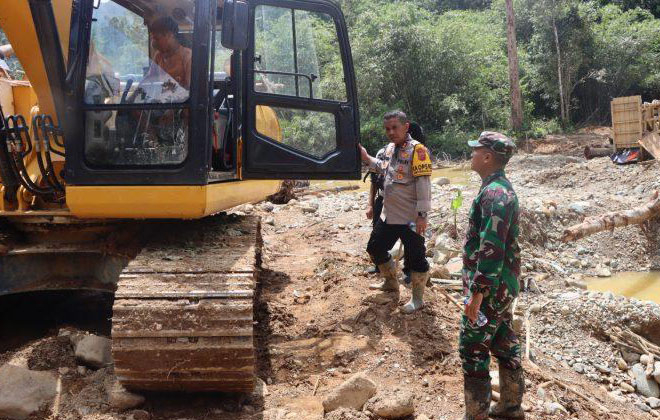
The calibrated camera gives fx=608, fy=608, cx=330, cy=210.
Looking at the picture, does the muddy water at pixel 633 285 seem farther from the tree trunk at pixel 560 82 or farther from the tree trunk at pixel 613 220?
the tree trunk at pixel 560 82

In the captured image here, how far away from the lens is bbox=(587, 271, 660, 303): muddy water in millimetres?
7742

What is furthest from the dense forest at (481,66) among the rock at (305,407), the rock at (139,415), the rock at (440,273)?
the rock at (139,415)

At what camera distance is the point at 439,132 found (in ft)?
71.7

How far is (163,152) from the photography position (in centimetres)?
381

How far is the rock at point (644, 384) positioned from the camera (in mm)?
5039

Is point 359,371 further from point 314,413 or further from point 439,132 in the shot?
point 439,132

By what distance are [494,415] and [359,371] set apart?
952 millimetres

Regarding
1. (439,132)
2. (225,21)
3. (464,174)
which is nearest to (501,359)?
(225,21)

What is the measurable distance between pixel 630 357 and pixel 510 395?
2.70m

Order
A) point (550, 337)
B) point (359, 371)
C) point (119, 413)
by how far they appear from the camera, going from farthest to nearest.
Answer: point (550, 337) → point (359, 371) → point (119, 413)

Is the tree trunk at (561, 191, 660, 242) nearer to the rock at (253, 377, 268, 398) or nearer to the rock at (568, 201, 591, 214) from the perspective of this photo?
the rock at (568, 201, 591, 214)

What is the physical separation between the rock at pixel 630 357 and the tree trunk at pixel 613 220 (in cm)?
306

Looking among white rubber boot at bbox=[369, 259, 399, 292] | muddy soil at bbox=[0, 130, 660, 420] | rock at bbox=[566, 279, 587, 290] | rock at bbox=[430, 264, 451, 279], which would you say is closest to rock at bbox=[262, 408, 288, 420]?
muddy soil at bbox=[0, 130, 660, 420]

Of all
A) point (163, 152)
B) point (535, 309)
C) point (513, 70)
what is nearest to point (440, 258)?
point (535, 309)
